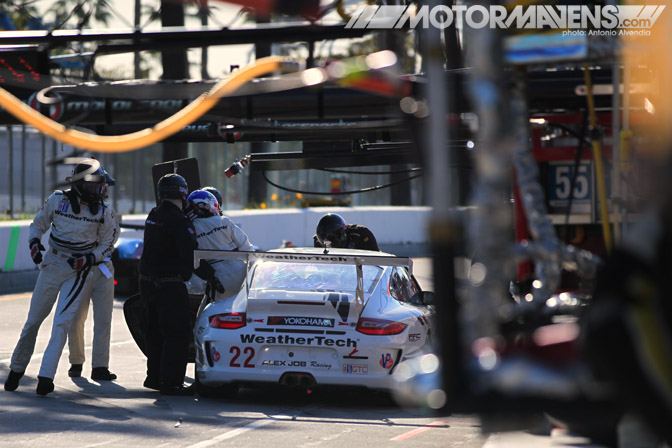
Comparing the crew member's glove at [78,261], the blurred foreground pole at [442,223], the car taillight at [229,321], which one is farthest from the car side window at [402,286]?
the blurred foreground pole at [442,223]

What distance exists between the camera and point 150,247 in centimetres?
998

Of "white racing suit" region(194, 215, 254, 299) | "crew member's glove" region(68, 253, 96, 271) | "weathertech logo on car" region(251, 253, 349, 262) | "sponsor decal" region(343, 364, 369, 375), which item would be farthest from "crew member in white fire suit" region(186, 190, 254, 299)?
"sponsor decal" region(343, 364, 369, 375)

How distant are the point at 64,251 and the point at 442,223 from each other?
25.9ft

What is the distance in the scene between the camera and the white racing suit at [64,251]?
33.1ft

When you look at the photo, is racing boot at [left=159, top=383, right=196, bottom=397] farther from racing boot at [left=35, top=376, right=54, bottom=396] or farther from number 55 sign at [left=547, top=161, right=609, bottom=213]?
number 55 sign at [left=547, top=161, right=609, bottom=213]

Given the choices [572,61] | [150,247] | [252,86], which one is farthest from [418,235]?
[572,61]

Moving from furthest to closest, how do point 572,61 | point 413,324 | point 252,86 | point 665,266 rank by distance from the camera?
point 413,324 < point 252,86 < point 572,61 < point 665,266

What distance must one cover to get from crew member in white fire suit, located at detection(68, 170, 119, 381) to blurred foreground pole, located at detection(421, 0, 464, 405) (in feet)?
26.3

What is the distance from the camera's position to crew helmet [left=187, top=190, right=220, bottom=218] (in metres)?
10.7

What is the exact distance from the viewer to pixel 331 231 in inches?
478

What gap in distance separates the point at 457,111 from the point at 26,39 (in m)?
2.56

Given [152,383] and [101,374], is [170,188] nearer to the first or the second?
[152,383]

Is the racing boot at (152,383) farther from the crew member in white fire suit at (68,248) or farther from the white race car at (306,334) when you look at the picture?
the crew member in white fire suit at (68,248)

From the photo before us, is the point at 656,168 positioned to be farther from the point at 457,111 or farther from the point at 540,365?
the point at 457,111
